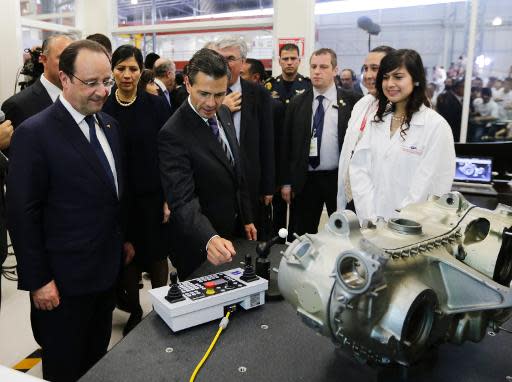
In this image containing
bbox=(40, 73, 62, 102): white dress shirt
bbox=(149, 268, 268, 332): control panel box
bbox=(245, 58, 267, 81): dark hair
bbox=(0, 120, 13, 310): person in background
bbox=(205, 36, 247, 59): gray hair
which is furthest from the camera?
bbox=(245, 58, 267, 81): dark hair

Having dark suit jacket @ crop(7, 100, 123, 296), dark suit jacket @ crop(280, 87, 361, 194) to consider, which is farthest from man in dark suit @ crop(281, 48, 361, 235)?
dark suit jacket @ crop(7, 100, 123, 296)

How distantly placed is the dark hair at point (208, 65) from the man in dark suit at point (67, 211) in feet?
0.96

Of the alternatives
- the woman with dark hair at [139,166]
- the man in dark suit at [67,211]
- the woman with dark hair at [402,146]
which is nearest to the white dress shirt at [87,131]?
the man in dark suit at [67,211]

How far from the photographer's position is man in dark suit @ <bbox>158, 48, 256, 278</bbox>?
1555mm

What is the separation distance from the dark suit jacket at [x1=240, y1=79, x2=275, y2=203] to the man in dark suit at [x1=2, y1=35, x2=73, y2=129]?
3.17 ft

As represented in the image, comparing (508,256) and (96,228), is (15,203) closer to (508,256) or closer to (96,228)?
(96,228)

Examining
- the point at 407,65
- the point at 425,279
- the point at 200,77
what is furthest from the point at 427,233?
the point at 407,65

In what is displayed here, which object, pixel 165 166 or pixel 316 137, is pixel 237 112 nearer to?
pixel 316 137

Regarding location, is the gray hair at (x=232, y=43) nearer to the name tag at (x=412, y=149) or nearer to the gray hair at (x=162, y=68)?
the name tag at (x=412, y=149)

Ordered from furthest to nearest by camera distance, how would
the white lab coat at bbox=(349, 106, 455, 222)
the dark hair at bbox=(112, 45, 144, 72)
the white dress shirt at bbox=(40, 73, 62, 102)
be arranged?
the dark hair at bbox=(112, 45, 144, 72), the white dress shirt at bbox=(40, 73, 62, 102), the white lab coat at bbox=(349, 106, 455, 222)

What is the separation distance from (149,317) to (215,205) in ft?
1.94

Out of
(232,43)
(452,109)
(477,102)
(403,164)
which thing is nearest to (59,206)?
(403,164)

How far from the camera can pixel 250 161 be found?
2.54 m

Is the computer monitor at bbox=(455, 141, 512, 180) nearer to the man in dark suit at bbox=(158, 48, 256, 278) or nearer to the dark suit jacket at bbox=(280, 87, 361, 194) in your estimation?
the dark suit jacket at bbox=(280, 87, 361, 194)
